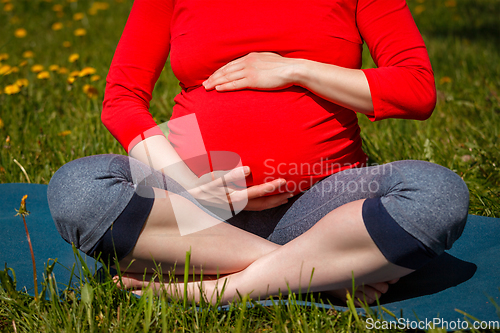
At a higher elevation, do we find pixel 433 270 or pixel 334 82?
pixel 334 82

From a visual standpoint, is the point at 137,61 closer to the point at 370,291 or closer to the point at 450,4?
the point at 370,291

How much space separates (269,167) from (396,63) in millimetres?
421

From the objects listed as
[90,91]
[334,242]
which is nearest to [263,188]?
[334,242]

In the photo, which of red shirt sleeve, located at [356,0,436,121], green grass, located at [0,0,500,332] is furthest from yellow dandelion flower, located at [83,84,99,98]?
red shirt sleeve, located at [356,0,436,121]

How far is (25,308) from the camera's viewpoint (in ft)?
3.17

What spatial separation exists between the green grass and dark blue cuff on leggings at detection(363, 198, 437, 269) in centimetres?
17

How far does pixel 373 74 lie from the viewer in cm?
103

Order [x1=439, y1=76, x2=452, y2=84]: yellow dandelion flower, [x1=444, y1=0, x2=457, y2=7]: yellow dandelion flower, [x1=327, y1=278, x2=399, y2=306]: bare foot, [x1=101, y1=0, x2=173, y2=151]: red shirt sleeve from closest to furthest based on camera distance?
[x1=327, y1=278, x2=399, y2=306]: bare foot → [x1=101, y1=0, x2=173, y2=151]: red shirt sleeve → [x1=439, y1=76, x2=452, y2=84]: yellow dandelion flower → [x1=444, y1=0, x2=457, y2=7]: yellow dandelion flower

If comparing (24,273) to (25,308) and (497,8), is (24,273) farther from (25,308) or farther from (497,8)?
(497,8)

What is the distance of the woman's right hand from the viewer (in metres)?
1.05

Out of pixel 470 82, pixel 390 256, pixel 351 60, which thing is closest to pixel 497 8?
pixel 470 82

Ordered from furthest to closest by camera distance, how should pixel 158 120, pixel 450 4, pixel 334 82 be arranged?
pixel 450 4, pixel 158 120, pixel 334 82

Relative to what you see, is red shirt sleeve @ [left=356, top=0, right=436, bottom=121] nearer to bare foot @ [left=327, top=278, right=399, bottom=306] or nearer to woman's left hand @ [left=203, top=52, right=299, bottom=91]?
woman's left hand @ [left=203, top=52, right=299, bottom=91]

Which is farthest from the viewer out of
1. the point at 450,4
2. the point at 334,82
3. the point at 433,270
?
the point at 450,4
